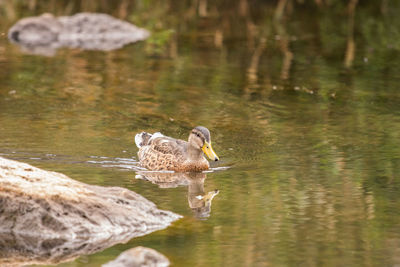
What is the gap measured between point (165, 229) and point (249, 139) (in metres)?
4.60

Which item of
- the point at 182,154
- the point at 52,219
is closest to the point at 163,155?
the point at 182,154

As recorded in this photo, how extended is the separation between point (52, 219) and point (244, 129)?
5.83 metres

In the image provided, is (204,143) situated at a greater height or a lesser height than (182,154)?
greater

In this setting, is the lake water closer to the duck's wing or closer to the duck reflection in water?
the duck reflection in water

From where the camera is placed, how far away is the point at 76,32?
80.2 feet

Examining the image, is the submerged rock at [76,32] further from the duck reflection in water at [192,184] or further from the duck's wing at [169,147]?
the duck reflection in water at [192,184]

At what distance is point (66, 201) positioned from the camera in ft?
27.9

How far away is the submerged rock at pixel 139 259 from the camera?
748 centimetres

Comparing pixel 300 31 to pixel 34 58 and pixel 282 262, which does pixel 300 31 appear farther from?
pixel 282 262

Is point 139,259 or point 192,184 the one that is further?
point 192,184

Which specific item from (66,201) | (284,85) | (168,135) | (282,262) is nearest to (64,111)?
(168,135)

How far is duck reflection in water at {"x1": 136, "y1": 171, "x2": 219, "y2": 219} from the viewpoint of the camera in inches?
390

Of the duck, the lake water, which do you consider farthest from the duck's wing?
the lake water

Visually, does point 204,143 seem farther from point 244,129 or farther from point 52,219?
point 52,219
